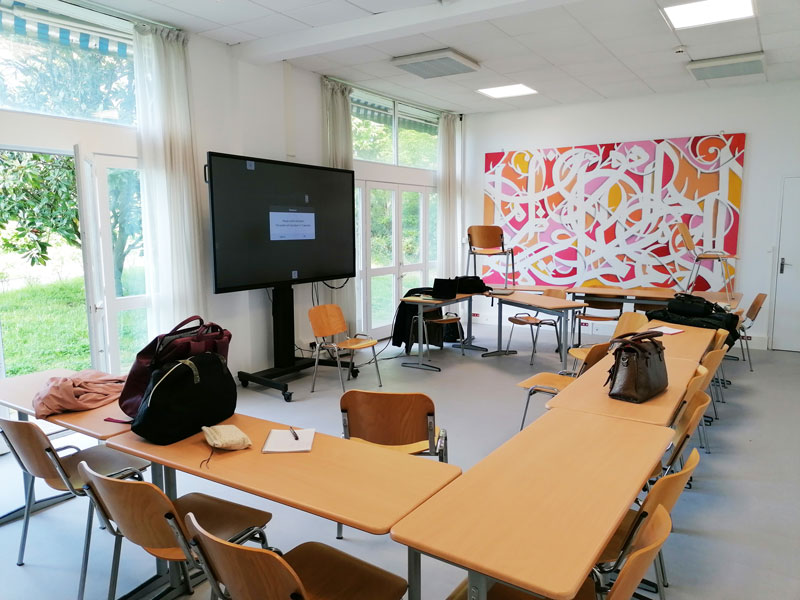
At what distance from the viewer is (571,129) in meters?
8.02

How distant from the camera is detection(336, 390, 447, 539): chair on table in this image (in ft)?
8.64

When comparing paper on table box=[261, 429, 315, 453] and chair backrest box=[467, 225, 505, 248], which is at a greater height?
chair backrest box=[467, 225, 505, 248]

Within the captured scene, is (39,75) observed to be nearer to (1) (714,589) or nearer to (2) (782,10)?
(1) (714,589)

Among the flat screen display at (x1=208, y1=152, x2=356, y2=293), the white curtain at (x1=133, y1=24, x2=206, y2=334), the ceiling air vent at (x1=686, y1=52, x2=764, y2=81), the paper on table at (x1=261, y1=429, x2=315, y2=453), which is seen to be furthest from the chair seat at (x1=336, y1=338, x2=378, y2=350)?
the ceiling air vent at (x1=686, y1=52, x2=764, y2=81)

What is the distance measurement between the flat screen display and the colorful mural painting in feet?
10.8

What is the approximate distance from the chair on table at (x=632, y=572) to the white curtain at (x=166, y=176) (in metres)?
3.81

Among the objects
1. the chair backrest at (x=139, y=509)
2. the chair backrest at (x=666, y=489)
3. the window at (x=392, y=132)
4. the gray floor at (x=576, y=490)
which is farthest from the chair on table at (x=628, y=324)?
the window at (x=392, y=132)

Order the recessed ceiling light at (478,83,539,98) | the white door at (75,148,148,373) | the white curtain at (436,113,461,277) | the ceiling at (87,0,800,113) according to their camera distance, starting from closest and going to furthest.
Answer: the white door at (75,148,148,373)
the ceiling at (87,0,800,113)
the recessed ceiling light at (478,83,539,98)
the white curtain at (436,113,461,277)

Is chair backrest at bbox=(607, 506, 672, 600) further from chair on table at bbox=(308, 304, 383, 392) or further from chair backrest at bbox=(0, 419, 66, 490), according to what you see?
chair on table at bbox=(308, 304, 383, 392)

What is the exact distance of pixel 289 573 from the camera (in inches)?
53.8

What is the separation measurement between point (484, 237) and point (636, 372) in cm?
470

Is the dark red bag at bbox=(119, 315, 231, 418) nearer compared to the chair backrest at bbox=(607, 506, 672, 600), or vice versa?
the chair backrest at bbox=(607, 506, 672, 600)

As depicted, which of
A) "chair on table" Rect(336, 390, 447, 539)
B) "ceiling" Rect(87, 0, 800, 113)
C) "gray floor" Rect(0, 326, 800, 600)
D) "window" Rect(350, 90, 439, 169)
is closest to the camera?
"gray floor" Rect(0, 326, 800, 600)

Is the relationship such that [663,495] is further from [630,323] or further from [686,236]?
[686,236]
